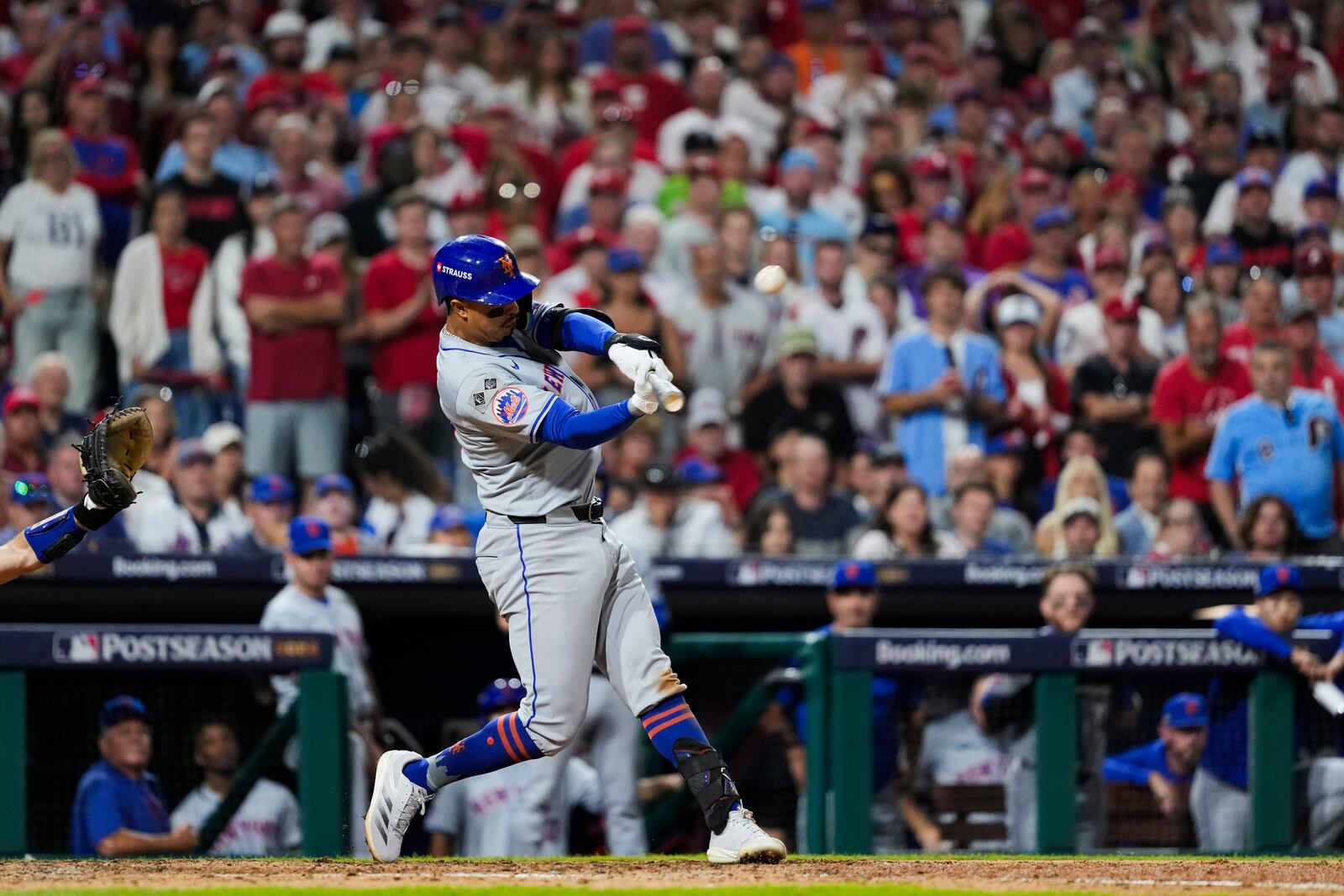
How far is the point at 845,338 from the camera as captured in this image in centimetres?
1066

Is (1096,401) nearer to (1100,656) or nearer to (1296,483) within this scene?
(1296,483)

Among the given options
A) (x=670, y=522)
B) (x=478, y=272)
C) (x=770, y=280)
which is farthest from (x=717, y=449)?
(x=478, y=272)

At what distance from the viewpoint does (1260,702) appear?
24.5 ft

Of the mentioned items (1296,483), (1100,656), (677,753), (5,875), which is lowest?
(5,875)

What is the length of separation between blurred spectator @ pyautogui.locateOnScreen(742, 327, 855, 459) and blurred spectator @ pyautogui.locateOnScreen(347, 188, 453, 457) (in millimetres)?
1522

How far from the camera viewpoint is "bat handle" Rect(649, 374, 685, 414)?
5047mm

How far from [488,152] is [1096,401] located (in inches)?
139

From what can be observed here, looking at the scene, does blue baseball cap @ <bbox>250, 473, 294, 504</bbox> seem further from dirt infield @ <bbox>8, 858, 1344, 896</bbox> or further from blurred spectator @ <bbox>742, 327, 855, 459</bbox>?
dirt infield @ <bbox>8, 858, 1344, 896</bbox>

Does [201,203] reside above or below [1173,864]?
above

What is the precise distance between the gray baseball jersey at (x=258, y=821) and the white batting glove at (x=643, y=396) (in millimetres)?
2710

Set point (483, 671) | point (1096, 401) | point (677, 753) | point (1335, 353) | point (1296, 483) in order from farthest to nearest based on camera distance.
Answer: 1. point (1335, 353)
2. point (1096, 401)
3. point (1296, 483)
4. point (483, 671)
5. point (677, 753)

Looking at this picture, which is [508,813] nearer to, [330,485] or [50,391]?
[330,485]

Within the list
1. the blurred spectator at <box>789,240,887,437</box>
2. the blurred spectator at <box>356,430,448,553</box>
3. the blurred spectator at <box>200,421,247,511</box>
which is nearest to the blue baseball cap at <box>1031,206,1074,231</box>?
the blurred spectator at <box>789,240,887,437</box>

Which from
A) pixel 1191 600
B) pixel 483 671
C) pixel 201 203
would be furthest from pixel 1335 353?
pixel 201 203
